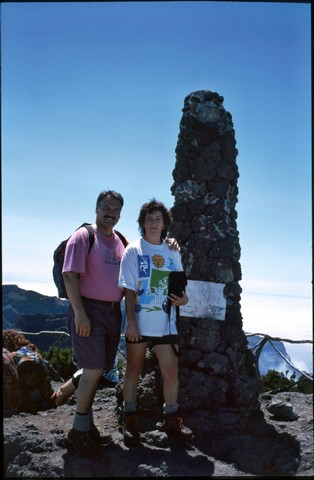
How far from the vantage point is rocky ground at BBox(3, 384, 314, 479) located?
13.5 ft

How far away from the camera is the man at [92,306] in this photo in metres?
4.14

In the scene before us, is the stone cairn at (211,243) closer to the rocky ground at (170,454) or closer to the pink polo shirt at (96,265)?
the rocky ground at (170,454)

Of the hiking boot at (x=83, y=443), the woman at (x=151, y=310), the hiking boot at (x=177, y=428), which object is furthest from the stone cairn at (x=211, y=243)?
the hiking boot at (x=83, y=443)

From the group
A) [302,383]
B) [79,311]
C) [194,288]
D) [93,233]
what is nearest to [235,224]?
[194,288]

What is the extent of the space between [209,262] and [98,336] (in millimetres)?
1539

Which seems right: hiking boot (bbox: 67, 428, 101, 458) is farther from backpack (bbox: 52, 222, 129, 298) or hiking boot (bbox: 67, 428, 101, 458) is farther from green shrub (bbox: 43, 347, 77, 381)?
green shrub (bbox: 43, 347, 77, 381)

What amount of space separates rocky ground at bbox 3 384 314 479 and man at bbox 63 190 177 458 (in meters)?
0.18

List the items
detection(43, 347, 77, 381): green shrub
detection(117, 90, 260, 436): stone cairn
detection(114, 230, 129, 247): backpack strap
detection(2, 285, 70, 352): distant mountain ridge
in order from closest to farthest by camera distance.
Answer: detection(114, 230, 129, 247): backpack strap < detection(117, 90, 260, 436): stone cairn < detection(43, 347, 77, 381): green shrub < detection(2, 285, 70, 352): distant mountain ridge

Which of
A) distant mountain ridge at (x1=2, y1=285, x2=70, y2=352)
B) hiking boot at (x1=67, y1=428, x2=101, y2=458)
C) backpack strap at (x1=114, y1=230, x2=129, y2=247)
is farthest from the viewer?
distant mountain ridge at (x1=2, y1=285, x2=70, y2=352)

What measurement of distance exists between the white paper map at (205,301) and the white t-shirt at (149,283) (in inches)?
33.5

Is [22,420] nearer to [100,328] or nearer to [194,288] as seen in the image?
[100,328]

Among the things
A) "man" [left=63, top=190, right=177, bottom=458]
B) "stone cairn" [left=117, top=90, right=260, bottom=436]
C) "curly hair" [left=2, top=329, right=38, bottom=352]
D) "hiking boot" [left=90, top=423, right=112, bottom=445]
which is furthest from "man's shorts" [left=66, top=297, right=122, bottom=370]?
"curly hair" [left=2, top=329, right=38, bottom=352]

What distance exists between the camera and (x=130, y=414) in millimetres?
4348

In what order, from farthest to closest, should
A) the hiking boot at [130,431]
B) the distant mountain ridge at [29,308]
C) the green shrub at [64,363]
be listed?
1. the distant mountain ridge at [29,308]
2. the green shrub at [64,363]
3. the hiking boot at [130,431]
